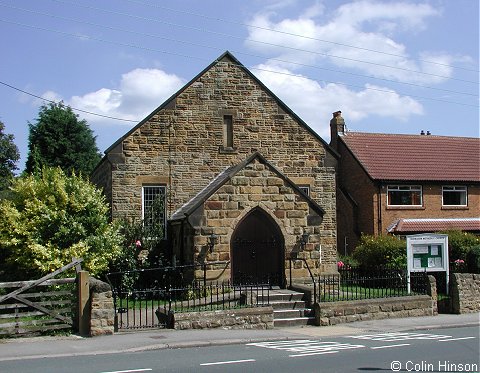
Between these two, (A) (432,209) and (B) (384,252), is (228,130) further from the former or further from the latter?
(A) (432,209)

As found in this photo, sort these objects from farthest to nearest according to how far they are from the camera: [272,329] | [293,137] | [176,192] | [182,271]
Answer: [293,137] → [176,192] → [182,271] → [272,329]

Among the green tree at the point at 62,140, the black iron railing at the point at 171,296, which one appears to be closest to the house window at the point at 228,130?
the black iron railing at the point at 171,296

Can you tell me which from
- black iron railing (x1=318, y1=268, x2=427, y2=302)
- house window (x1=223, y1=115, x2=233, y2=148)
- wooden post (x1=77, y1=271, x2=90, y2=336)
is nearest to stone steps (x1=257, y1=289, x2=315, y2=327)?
black iron railing (x1=318, y1=268, x2=427, y2=302)

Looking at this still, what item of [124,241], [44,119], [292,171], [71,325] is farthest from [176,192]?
[44,119]

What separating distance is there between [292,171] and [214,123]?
372 cm

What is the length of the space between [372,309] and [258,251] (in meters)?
4.58

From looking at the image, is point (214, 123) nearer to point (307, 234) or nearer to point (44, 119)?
point (307, 234)

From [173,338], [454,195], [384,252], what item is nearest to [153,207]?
[173,338]

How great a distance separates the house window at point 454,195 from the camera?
114 feet

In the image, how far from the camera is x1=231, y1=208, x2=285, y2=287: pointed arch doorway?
21.3 metres

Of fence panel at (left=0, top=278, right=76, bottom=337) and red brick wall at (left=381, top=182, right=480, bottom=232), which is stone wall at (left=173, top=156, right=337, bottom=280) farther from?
red brick wall at (left=381, top=182, right=480, bottom=232)

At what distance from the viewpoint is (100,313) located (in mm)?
15031

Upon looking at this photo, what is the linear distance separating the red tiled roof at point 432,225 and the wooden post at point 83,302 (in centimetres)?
2080

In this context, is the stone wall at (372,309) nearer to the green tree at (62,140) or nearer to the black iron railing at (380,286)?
the black iron railing at (380,286)
